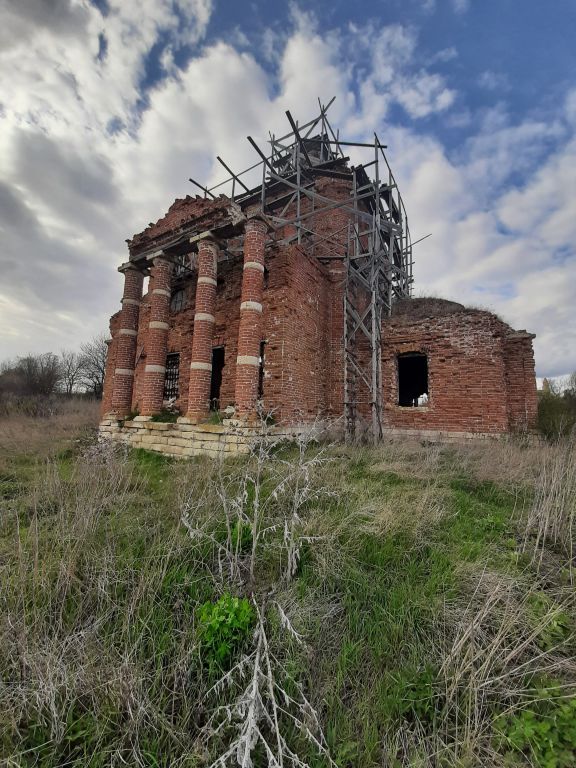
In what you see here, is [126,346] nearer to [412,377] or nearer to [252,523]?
[252,523]

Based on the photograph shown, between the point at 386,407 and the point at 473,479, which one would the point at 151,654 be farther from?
the point at 386,407

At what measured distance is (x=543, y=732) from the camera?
176cm

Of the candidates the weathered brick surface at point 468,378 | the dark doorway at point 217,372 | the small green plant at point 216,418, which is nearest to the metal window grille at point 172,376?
the dark doorway at point 217,372

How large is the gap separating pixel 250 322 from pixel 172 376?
4817 mm

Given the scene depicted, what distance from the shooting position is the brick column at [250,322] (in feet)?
26.5

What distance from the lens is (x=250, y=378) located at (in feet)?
26.6

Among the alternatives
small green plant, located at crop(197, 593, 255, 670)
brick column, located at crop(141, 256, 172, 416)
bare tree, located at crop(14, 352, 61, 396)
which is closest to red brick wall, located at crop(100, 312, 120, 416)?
brick column, located at crop(141, 256, 172, 416)

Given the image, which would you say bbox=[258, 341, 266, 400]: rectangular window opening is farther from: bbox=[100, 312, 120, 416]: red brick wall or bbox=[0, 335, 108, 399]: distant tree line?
bbox=[0, 335, 108, 399]: distant tree line

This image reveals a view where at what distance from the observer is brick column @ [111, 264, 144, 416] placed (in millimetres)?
10805

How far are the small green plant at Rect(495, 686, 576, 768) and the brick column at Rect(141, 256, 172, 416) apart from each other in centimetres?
944

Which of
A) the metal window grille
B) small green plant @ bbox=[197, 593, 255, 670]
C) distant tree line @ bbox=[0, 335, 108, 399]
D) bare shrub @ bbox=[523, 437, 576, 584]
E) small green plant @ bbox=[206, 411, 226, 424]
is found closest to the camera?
small green plant @ bbox=[197, 593, 255, 670]

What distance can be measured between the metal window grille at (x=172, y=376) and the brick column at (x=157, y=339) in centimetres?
144

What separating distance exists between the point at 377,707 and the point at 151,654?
1575mm

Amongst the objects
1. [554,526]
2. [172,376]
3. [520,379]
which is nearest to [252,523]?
[554,526]
